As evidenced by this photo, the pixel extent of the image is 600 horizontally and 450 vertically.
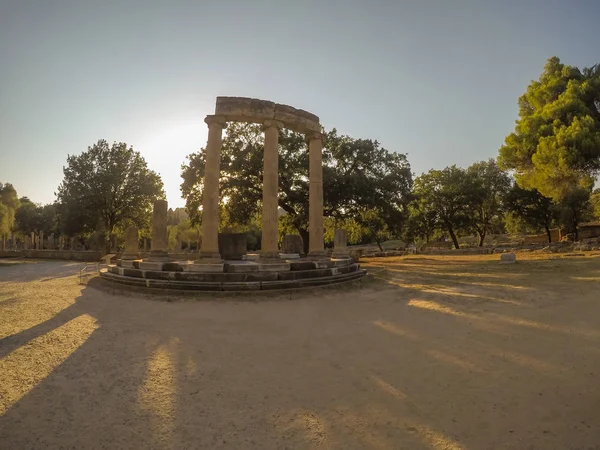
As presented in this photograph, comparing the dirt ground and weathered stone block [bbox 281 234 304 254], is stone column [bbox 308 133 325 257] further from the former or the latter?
the dirt ground

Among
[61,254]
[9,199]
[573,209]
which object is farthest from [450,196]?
[9,199]

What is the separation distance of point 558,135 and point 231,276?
18.8 m

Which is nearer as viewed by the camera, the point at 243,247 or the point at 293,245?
the point at 243,247

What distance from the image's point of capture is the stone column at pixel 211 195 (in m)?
11.5

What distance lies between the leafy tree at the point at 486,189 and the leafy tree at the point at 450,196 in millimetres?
577

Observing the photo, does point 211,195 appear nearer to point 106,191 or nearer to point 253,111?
point 253,111

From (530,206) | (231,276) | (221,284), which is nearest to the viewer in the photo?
(221,284)

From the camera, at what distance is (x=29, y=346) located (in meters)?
4.61

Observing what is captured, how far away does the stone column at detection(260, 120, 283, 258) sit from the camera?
11812 millimetres

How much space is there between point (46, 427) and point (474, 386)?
420 centimetres

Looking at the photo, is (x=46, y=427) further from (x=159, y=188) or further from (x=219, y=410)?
(x=159, y=188)

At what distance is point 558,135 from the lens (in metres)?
16.5

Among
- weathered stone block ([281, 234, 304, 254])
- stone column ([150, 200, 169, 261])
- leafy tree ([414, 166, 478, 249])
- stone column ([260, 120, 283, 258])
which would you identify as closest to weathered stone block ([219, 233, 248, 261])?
stone column ([150, 200, 169, 261])

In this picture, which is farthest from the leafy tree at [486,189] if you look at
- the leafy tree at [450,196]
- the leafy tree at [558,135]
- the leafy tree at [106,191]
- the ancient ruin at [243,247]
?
the leafy tree at [106,191]
